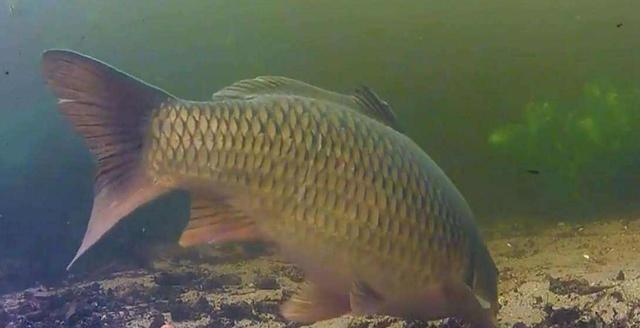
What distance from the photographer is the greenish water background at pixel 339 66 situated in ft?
11.6

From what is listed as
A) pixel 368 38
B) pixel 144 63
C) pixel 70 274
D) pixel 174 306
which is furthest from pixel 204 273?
pixel 368 38

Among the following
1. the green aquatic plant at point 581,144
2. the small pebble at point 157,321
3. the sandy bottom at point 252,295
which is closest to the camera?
the sandy bottom at point 252,295

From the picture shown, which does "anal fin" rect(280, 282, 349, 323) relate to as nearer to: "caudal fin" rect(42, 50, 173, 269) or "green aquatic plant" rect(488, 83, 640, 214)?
"caudal fin" rect(42, 50, 173, 269)

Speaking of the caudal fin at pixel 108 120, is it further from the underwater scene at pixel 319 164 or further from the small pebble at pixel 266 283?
the small pebble at pixel 266 283

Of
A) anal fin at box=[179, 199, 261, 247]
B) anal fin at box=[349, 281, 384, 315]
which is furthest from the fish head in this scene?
anal fin at box=[179, 199, 261, 247]

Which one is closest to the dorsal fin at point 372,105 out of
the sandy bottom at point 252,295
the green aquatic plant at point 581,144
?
the sandy bottom at point 252,295

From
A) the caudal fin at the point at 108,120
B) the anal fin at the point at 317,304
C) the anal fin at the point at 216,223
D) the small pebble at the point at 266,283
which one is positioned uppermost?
the caudal fin at the point at 108,120

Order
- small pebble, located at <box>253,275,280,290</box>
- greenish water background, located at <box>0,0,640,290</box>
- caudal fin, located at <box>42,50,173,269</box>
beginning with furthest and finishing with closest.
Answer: greenish water background, located at <box>0,0,640,290</box>
small pebble, located at <box>253,275,280,290</box>
caudal fin, located at <box>42,50,173,269</box>

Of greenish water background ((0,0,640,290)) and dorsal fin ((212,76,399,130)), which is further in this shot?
greenish water background ((0,0,640,290))

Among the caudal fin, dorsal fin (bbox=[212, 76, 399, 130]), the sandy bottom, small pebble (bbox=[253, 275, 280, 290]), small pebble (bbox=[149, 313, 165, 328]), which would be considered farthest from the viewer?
small pebble (bbox=[253, 275, 280, 290])

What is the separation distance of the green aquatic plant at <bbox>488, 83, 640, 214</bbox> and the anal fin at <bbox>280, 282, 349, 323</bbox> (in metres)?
3.37

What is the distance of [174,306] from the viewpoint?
2.21 m

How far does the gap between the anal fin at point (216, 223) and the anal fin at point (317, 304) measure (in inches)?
7.6

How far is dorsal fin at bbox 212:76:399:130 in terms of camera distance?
1.48 meters
